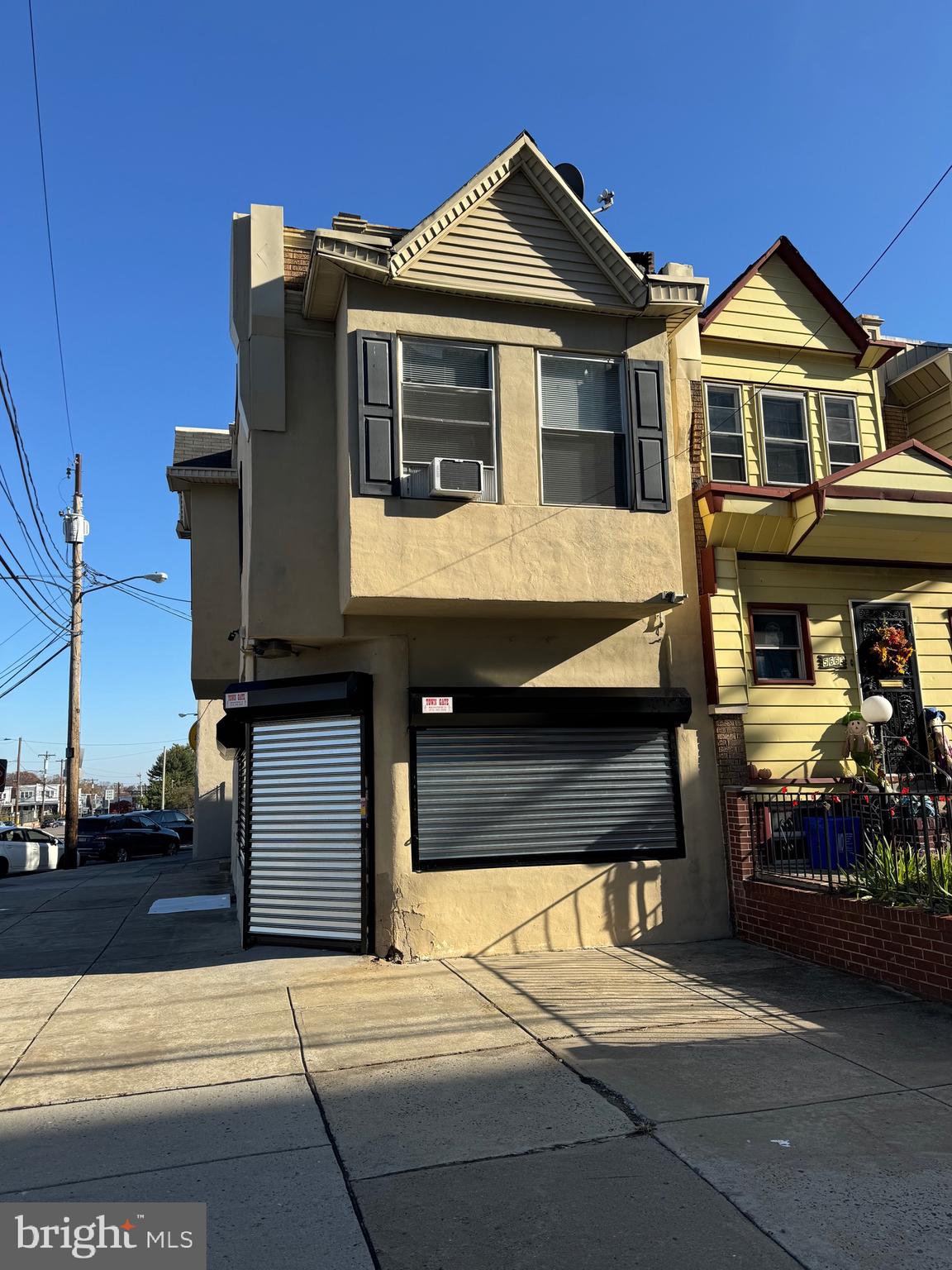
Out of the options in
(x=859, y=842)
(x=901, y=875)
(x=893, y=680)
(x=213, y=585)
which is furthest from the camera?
(x=213, y=585)

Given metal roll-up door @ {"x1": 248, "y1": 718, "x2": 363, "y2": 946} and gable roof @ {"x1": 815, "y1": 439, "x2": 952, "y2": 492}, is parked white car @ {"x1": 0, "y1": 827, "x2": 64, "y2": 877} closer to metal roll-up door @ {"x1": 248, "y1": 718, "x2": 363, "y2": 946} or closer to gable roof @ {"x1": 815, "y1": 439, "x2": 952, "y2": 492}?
metal roll-up door @ {"x1": 248, "y1": 718, "x2": 363, "y2": 946}

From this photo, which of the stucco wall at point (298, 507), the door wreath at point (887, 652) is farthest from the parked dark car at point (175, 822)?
the door wreath at point (887, 652)

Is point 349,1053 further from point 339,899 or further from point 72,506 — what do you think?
point 72,506

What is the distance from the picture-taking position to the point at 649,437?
9.98 metres

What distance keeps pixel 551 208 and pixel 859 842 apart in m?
7.47

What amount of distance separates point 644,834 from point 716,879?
3.23 ft

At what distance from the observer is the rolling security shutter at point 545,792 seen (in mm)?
9523

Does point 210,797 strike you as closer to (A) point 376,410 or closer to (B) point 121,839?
(B) point 121,839

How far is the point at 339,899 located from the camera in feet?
30.9

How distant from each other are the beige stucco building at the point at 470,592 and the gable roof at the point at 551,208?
3cm

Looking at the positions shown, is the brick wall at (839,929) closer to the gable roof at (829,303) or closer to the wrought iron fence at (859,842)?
the wrought iron fence at (859,842)

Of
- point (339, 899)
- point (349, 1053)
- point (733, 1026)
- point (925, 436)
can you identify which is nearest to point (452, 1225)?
point (349, 1053)

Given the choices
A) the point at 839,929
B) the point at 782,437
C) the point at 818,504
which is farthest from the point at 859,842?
the point at 782,437

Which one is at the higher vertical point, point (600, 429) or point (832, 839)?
point (600, 429)
